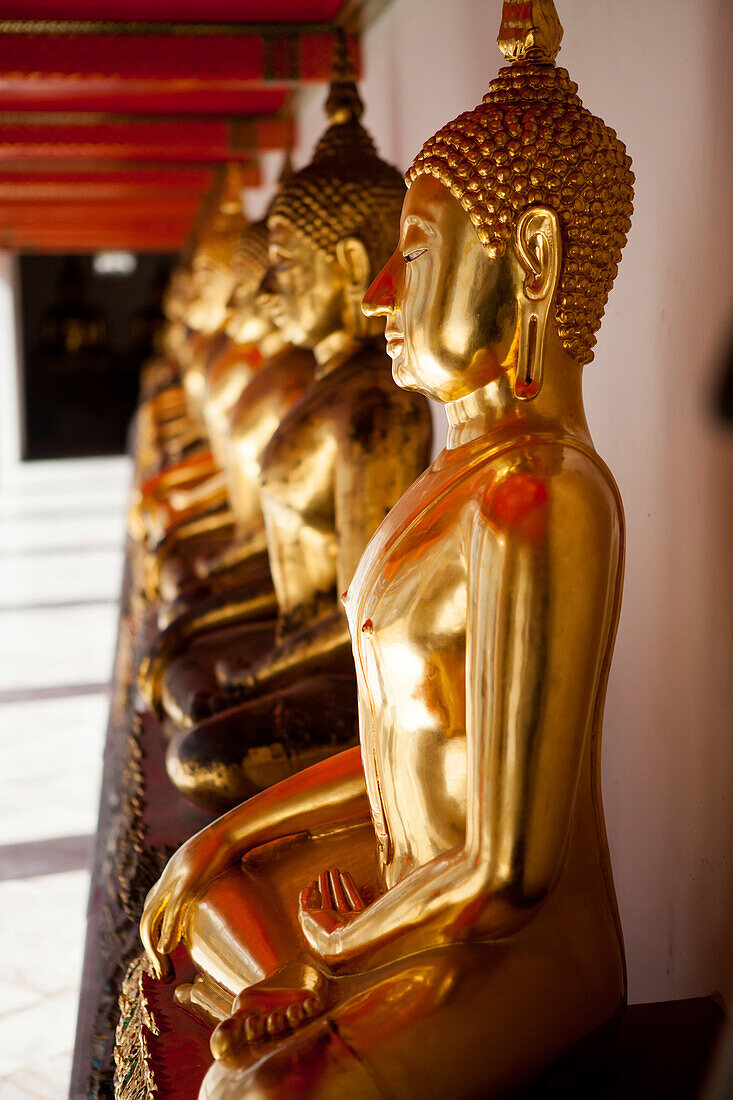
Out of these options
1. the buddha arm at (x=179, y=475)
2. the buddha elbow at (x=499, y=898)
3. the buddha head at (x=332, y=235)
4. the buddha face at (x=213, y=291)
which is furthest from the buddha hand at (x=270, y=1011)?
the buddha face at (x=213, y=291)

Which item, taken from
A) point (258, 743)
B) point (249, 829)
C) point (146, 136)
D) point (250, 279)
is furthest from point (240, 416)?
point (146, 136)

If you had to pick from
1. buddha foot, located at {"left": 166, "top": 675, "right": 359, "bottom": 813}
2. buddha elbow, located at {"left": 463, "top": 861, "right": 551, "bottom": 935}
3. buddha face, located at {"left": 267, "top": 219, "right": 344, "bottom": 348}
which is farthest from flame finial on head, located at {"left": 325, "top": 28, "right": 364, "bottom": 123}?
buddha elbow, located at {"left": 463, "top": 861, "right": 551, "bottom": 935}

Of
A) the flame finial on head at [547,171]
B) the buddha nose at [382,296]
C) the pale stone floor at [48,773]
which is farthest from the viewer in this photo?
the pale stone floor at [48,773]

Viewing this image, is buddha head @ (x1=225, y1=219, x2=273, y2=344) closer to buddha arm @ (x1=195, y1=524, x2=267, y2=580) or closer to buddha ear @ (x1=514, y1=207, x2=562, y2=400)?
buddha arm @ (x1=195, y1=524, x2=267, y2=580)

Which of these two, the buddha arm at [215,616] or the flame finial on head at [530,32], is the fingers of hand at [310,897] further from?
the buddha arm at [215,616]

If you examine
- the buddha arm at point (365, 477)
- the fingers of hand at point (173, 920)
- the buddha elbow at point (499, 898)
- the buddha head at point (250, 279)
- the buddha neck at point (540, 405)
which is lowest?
the fingers of hand at point (173, 920)

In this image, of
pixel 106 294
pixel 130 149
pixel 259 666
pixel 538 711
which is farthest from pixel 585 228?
pixel 106 294

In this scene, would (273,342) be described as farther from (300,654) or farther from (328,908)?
(328,908)

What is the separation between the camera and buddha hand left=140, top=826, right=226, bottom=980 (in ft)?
4.77

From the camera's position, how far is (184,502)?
3.72 metres

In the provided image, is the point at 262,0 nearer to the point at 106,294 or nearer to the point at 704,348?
the point at 704,348

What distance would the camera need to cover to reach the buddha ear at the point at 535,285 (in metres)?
1.24

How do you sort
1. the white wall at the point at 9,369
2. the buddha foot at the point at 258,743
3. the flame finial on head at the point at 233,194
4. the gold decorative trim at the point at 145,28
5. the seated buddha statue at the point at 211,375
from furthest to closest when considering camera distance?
the white wall at the point at 9,369
the flame finial on head at the point at 233,194
the seated buddha statue at the point at 211,375
the gold decorative trim at the point at 145,28
the buddha foot at the point at 258,743

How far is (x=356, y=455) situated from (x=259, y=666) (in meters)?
0.44
